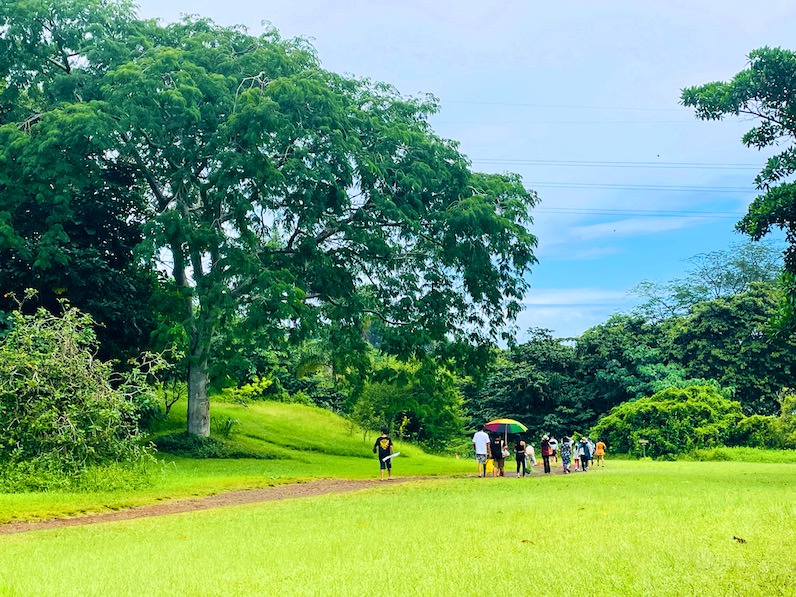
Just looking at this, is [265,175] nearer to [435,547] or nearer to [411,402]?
[411,402]

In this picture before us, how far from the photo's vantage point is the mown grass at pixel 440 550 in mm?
6191

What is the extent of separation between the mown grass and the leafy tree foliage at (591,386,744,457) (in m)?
29.1

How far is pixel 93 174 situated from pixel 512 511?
56.9ft

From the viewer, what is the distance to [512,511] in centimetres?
1162

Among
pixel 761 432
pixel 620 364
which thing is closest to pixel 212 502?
pixel 761 432

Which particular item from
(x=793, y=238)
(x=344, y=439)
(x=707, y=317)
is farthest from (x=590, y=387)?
(x=793, y=238)

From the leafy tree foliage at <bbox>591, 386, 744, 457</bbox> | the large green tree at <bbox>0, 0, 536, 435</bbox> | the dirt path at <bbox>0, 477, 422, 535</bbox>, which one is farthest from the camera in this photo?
the leafy tree foliage at <bbox>591, 386, 744, 457</bbox>

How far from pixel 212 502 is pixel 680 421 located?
3112cm

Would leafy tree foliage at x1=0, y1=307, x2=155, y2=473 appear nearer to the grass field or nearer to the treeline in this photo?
the grass field

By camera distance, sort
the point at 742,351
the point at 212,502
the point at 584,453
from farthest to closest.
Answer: the point at 742,351 → the point at 584,453 → the point at 212,502

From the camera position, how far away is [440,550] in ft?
26.1

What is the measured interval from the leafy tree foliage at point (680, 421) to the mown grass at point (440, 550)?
29071 millimetres

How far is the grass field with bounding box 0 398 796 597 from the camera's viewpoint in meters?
6.23

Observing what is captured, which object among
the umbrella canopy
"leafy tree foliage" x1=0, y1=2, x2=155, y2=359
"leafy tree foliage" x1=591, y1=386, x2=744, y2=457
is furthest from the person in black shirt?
"leafy tree foliage" x1=591, y1=386, x2=744, y2=457
